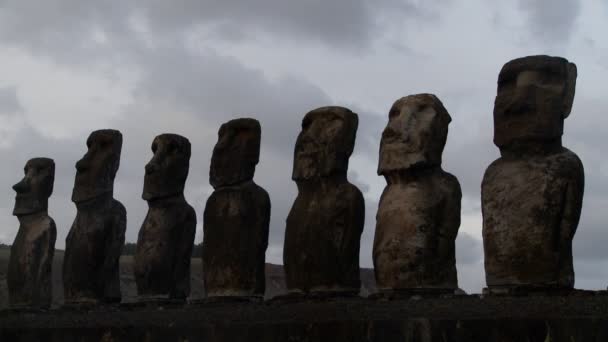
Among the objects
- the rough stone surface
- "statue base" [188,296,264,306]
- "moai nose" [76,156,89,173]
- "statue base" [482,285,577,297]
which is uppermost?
"moai nose" [76,156,89,173]

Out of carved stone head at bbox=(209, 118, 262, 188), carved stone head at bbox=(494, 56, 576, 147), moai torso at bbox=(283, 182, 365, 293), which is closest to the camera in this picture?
carved stone head at bbox=(494, 56, 576, 147)

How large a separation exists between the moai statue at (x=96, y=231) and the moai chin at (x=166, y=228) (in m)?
0.79

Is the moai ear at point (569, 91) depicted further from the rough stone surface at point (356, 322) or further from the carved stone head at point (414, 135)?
the rough stone surface at point (356, 322)

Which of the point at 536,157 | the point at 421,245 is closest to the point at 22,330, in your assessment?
the point at 421,245

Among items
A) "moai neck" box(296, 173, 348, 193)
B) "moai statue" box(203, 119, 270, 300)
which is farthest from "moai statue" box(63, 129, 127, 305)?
"moai neck" box(296, 173, 348, 193)

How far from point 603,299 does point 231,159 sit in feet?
16.9

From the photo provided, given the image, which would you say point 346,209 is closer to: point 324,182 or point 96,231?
point 324,182

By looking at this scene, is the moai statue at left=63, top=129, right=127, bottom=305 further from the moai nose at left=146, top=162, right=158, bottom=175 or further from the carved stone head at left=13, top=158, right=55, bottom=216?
the carved stone head at left=13, top=158, right=55, bottom=216

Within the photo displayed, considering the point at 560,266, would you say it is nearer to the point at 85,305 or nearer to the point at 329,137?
the point at 329,137

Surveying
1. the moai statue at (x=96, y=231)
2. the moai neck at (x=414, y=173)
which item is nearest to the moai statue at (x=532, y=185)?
the moai neck at (x=414, y=173)

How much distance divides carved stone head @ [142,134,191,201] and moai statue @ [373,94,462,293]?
316 centimetres

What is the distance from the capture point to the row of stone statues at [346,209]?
10.3 meters

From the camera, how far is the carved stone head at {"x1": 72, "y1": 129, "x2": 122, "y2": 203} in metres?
14.4

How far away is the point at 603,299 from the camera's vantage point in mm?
9055
